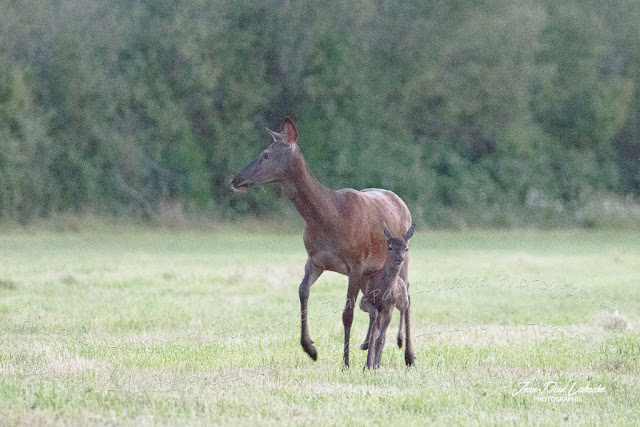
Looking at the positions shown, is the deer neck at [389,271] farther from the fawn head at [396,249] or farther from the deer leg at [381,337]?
the deer leg at [381,337]

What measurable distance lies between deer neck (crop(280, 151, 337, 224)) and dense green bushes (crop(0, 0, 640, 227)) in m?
23.2

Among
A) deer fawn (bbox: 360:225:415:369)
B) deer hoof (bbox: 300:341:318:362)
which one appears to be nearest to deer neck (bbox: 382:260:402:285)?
deer fawn (bbox: 360:225:415:369)

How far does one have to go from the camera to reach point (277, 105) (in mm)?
35594

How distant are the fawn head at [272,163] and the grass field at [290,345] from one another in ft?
5.02

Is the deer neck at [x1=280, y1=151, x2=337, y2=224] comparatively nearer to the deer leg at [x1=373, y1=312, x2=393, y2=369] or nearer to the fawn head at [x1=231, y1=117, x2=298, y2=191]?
the fawn head at [x1=231, y1=117, x2=298, y2=191]

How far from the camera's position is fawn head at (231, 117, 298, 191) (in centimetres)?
941

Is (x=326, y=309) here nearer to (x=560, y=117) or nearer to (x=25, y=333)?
(x=25, y=333)

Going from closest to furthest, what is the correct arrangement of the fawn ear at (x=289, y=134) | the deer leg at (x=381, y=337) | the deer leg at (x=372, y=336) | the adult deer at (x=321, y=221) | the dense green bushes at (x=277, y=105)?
1. the deer leg at (x=372, y=336)
2. the deer leg at (x=381, y=337)
3. the adult deer at (x=321, y=221)
4. the fawn ear at (x=289, y=134)
5. the dense green bushes at (x=277, y=105)

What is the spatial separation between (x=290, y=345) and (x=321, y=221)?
1762 mm

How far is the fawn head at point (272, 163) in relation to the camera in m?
9.41

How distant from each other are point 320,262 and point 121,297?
21.3ft

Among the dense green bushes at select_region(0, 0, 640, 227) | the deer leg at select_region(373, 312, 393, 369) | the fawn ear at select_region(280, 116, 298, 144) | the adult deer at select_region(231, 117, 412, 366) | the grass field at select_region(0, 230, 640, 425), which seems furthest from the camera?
the dense green bushes at select_region(0, 0, 640, 227)

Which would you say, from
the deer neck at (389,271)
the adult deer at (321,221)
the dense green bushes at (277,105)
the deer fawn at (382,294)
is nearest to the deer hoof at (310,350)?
the adult deer at (321,221)

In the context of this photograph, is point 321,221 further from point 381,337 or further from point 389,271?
point 381,337
